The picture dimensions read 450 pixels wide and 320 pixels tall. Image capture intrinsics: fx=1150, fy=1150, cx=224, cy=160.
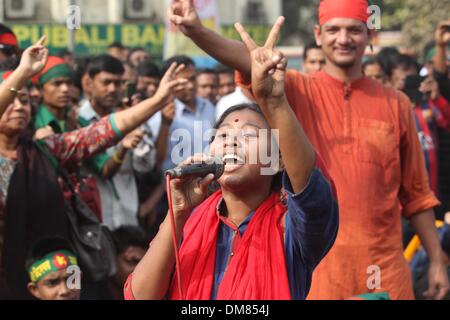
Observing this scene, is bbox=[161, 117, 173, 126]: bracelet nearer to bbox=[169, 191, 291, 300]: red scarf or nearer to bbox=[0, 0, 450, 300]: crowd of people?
bbox=[0, 0, 450, 300]: crowd of people

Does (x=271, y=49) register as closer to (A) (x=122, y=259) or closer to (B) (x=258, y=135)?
(B) (x=258, y=135)

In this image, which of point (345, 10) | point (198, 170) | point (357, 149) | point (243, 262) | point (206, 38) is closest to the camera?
point (198, 170)

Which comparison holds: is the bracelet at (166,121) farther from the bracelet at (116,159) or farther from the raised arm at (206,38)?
the raised arm at (206,38)

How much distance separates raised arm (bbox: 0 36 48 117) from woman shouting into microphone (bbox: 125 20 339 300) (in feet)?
5.43

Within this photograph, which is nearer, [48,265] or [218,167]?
[218,167]

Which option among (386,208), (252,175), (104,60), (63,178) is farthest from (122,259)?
(252,175)

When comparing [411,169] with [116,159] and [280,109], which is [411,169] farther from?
[116,159]

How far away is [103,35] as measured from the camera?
20.7 meters

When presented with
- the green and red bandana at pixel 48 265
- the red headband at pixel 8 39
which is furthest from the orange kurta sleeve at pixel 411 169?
the red headband at pixel 8 39

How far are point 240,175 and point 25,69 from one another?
6.37 ft

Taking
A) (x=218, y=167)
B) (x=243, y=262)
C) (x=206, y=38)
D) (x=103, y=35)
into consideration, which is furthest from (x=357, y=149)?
(x=103, y=35)

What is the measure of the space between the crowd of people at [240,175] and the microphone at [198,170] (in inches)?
1.3

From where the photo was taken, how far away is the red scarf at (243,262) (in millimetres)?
3650

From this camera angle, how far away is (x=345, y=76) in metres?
5.28
